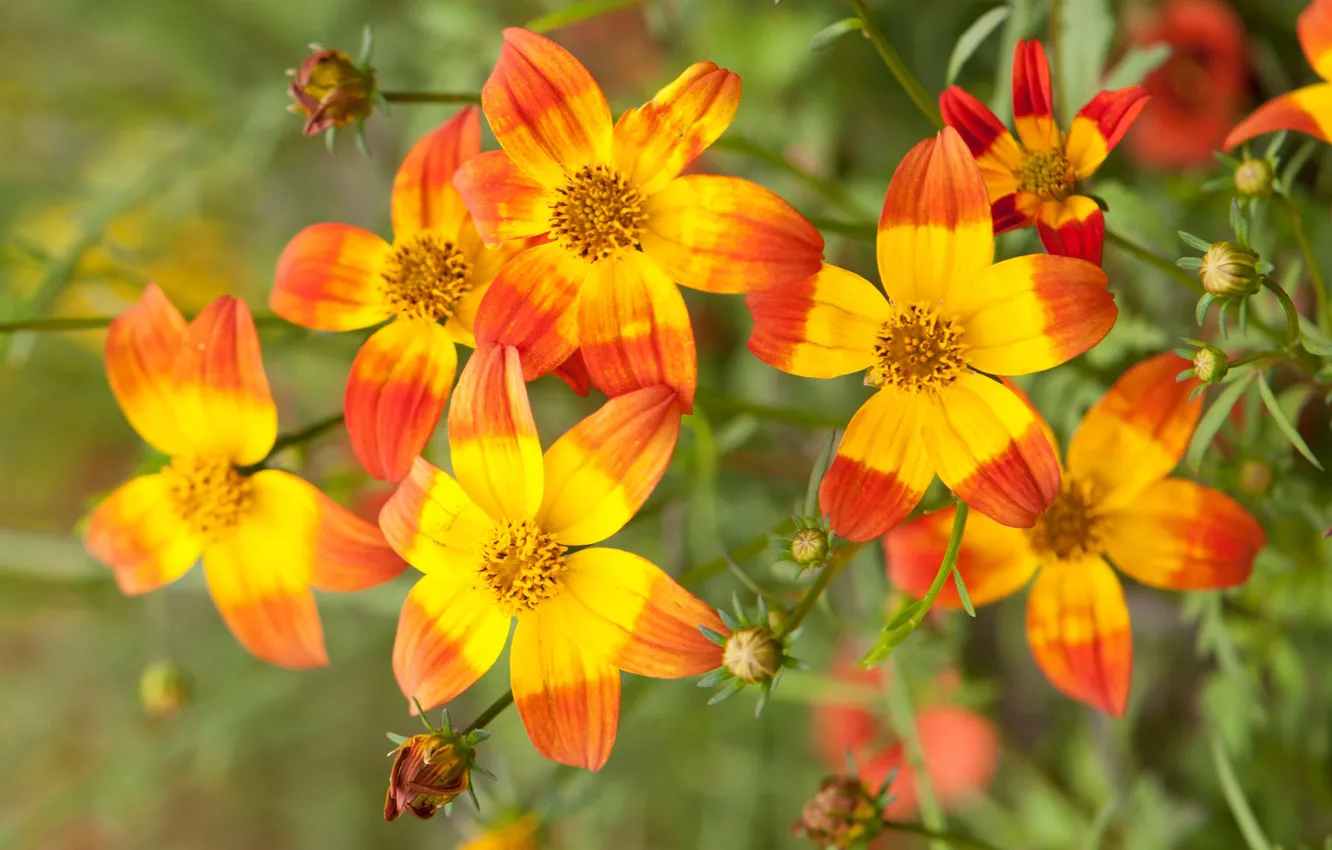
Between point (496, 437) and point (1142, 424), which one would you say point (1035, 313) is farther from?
point (496, 437)

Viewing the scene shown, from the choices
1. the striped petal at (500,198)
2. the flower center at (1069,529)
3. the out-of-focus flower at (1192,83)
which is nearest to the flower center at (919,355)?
the flower center at (1069,529)

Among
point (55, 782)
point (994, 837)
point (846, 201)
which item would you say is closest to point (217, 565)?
point (846, 201)

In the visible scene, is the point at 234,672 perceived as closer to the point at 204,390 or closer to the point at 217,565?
the point at 217,565

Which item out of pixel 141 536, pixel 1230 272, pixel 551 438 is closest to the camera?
pixel 1230 272

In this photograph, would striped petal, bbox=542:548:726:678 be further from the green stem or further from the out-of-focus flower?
the out-of-focus flower

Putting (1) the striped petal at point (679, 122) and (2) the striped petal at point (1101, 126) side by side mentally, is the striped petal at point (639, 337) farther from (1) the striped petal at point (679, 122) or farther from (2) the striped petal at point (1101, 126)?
(2) the striped petal at point (1101, 126)

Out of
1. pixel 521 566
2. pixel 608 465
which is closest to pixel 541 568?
pixel 521 566

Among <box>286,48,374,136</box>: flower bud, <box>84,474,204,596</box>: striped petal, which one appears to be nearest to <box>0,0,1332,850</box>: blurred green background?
<box>84,474,204,596</box>: striped petal
